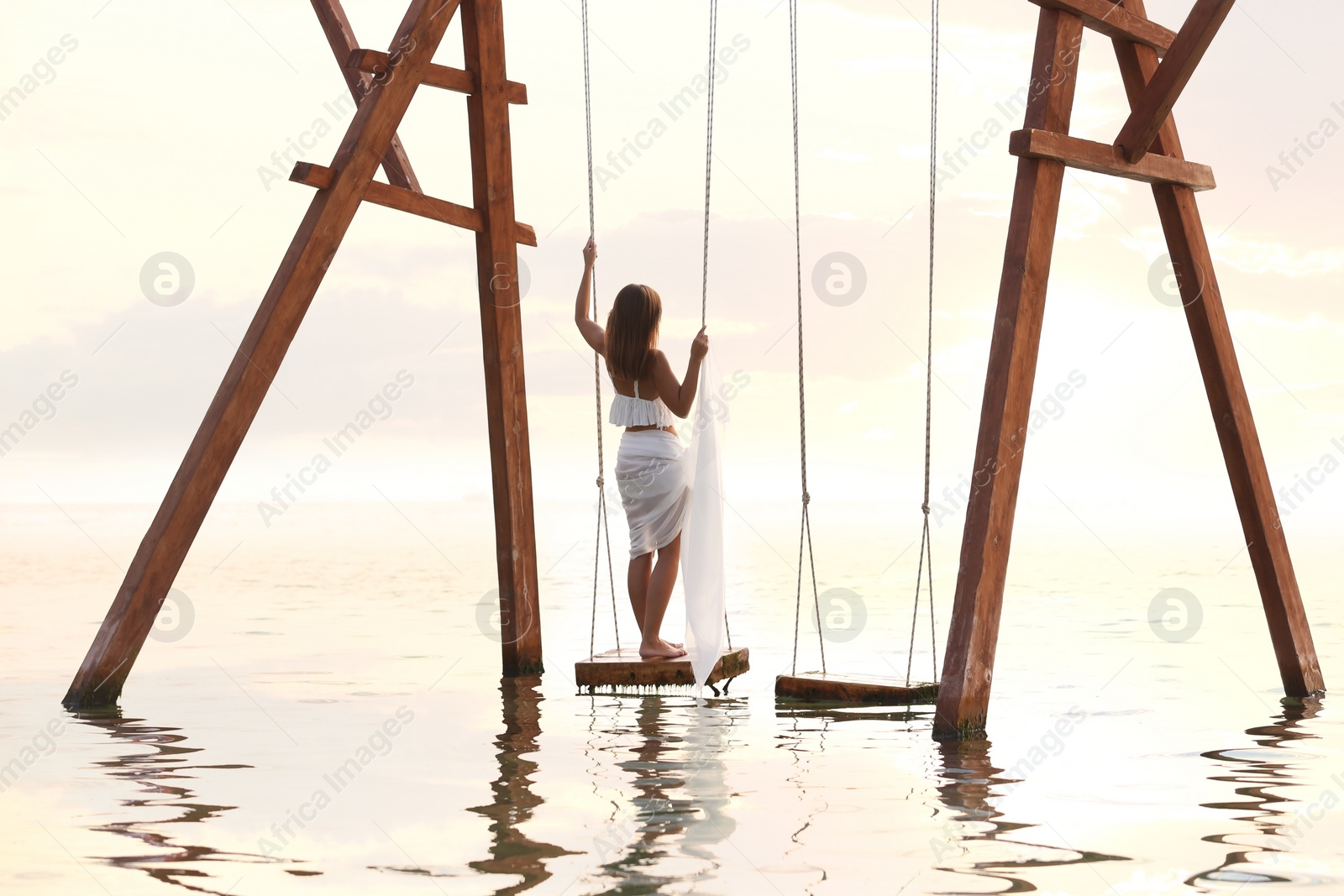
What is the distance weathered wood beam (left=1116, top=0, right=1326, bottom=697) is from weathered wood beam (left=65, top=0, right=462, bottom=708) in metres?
4.32

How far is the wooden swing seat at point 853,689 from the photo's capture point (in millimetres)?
6465

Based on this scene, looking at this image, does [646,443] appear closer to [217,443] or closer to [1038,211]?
[217,443]

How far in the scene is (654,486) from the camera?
707 centimetres

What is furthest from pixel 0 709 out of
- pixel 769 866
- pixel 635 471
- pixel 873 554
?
pixel 873 554

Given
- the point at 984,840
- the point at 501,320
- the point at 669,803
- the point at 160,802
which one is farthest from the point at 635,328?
the point at 984,840

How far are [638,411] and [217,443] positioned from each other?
2086 millimetres

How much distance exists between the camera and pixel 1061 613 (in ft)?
39.8

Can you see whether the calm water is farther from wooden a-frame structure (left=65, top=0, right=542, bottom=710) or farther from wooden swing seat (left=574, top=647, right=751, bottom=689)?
wooden a-frame structure (left=65, top=0, right=542, bottom=710)

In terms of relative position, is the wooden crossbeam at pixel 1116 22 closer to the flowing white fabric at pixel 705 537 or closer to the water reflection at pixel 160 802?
the flowing white fabric at pixel 705 537

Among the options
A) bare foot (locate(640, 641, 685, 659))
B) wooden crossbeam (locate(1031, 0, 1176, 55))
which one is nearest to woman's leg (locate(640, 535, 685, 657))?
bare foot (locate(640, 641, 685, 659))

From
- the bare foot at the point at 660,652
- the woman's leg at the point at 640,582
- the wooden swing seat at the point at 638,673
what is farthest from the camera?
the woman's leg at the point at 640,582

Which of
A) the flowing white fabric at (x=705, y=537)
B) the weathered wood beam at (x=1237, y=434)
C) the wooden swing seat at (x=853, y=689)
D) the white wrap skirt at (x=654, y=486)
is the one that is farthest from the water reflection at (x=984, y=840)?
the weathered wood beam at (x=1237, y=434)

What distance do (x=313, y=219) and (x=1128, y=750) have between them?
14.9 feet

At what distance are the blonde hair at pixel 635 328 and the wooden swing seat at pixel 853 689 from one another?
5.62 feet
